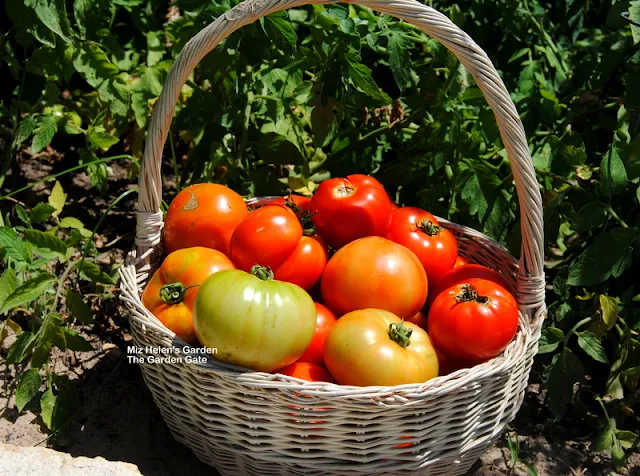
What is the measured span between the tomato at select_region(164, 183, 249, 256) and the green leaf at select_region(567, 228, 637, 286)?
2.86 feet

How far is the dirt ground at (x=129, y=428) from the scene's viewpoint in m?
1.79

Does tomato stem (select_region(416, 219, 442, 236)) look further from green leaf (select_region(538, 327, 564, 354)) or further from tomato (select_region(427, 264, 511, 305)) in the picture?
green leaf (select_region(538, 327, 564, 354))

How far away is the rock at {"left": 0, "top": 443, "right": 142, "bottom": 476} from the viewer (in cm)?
140

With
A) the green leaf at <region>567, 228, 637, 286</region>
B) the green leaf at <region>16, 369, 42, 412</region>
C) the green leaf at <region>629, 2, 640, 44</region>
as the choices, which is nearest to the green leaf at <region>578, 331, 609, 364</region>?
the green leaf at <region>567, 228, 637, 286</region>

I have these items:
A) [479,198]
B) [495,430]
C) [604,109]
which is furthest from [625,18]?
[495,430]

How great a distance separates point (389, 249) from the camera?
5.64 feet

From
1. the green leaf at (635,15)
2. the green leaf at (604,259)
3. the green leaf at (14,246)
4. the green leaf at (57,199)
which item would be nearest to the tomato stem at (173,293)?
the green leaf at (14,246)

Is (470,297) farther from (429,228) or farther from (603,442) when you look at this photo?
(603,442)

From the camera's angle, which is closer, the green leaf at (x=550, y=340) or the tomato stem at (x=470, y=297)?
the tomato stem at (x=470, y=297)

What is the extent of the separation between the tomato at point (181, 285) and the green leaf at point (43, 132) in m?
0.57

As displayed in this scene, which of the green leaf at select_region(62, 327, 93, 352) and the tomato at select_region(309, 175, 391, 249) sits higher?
the tomato at select_region(309, 175, 391, 249)

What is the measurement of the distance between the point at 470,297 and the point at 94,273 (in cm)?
92

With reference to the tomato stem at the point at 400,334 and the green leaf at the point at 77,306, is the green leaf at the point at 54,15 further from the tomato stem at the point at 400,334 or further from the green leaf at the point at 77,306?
the tomato stem at the point at 400,334

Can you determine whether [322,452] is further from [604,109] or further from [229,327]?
[604,109]
